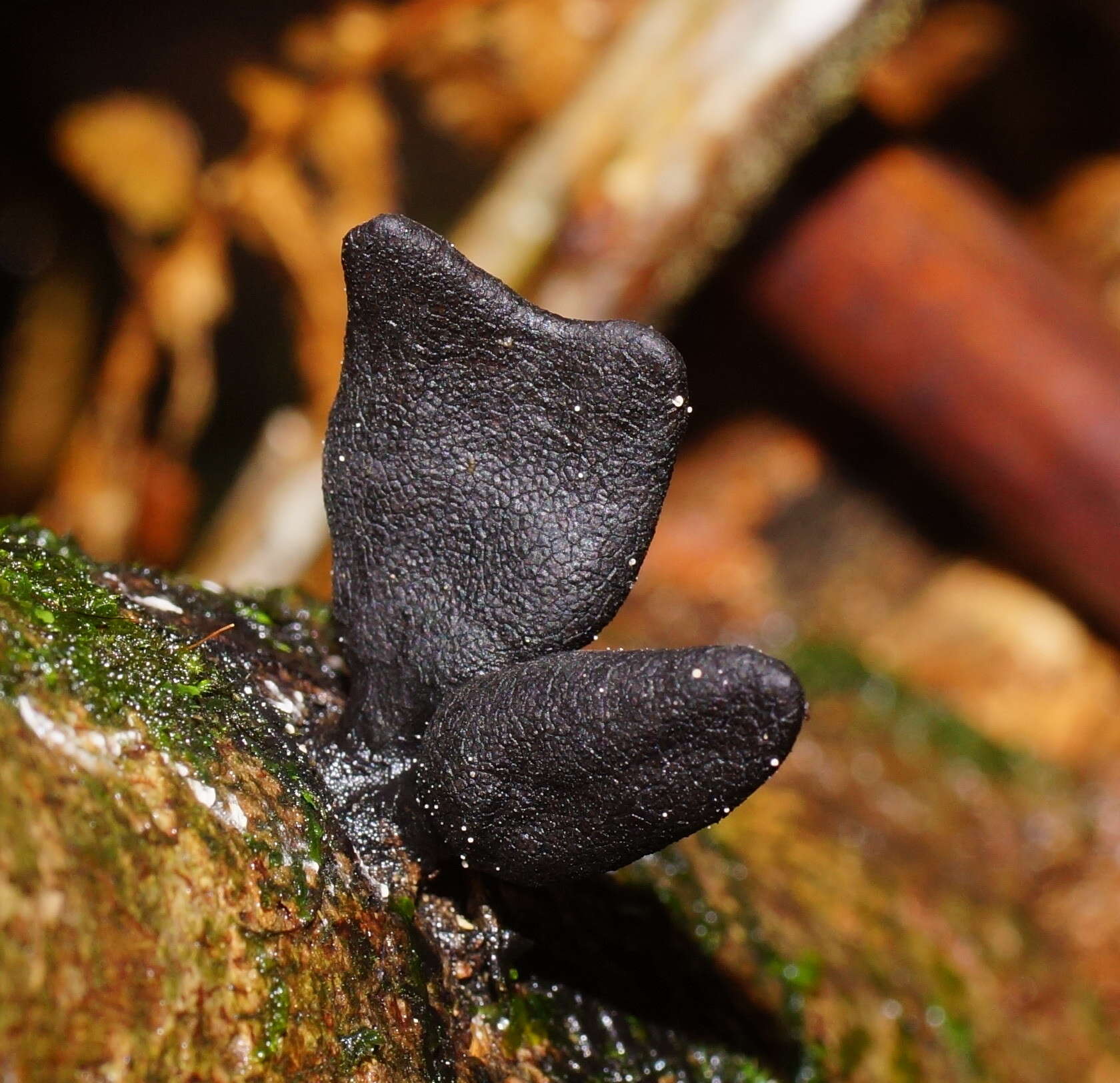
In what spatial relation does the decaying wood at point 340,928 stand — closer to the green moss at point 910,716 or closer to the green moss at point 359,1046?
the green moss at point 359,1046

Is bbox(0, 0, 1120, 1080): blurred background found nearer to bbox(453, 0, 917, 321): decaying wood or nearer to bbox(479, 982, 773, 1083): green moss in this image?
bbox(453, 0, 917, 321): decaying wood

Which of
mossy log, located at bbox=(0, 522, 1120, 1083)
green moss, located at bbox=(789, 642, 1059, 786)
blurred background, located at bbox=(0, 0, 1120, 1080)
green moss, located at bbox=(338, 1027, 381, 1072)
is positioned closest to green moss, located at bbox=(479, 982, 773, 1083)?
mossy log, located at bbox=(0, 522, 1120, 1083)

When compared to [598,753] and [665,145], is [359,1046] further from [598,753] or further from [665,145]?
[665,145]

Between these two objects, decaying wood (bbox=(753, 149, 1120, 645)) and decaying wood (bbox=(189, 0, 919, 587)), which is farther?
decaying wood (bbox=(753, 149, 1120, 645))

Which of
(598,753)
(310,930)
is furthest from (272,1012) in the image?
(598,753)

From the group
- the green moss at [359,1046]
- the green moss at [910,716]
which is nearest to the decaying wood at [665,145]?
the green moss at [910,716]

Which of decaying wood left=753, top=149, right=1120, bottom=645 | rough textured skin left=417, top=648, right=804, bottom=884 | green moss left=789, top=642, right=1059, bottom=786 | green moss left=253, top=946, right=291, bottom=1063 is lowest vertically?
green moss left=789, top=642, right=1059, bottom=786

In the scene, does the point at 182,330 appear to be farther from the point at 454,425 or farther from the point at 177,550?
the point at 454,425
